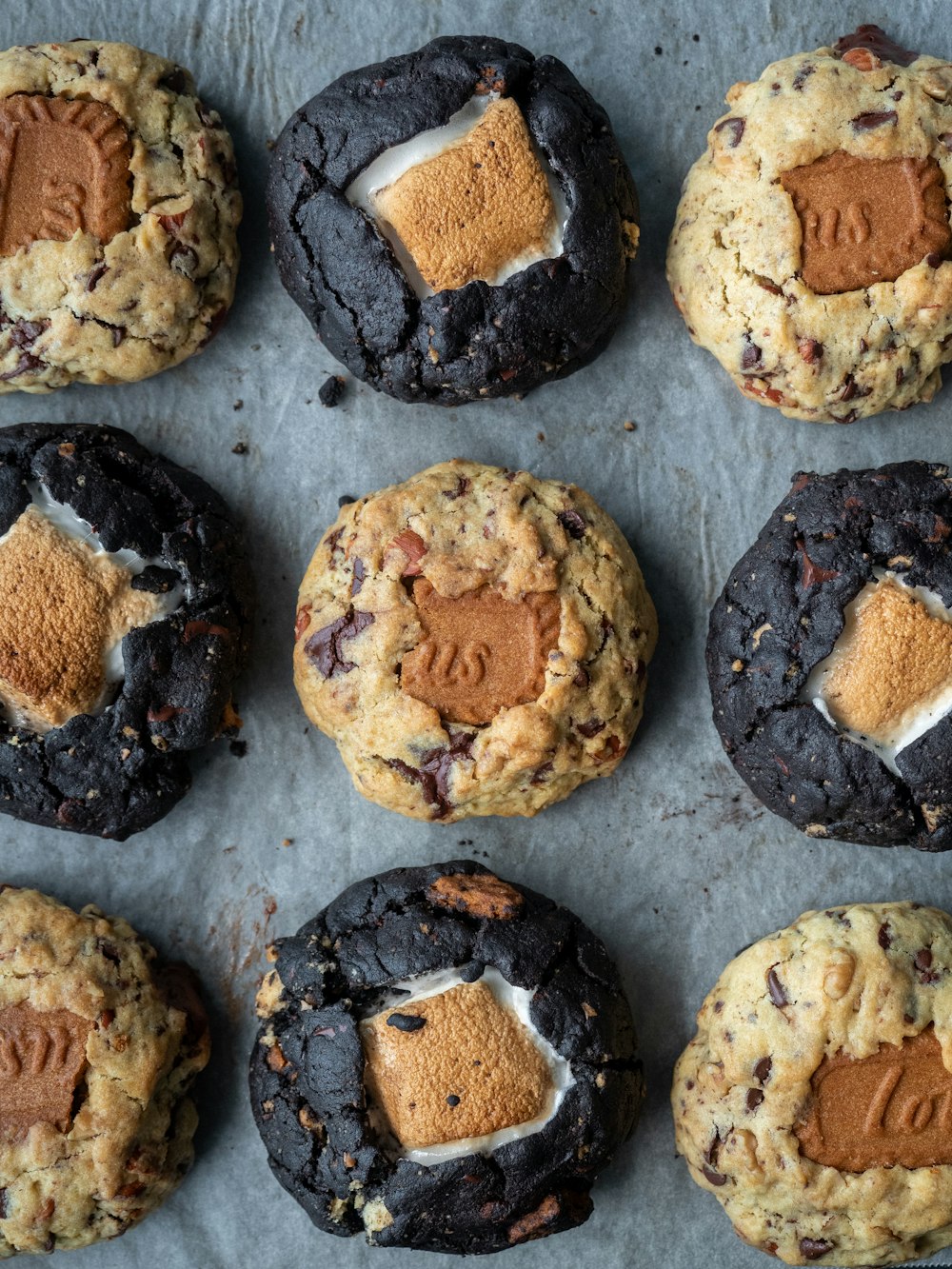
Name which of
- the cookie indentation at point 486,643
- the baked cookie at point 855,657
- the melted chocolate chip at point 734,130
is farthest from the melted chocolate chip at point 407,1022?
the melted chocolate chip at point 734,130

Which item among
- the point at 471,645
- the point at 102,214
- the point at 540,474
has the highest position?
the point at 102,214

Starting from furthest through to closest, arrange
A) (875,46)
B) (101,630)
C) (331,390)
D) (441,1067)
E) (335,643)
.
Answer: (331,390)
(875,46)
(335,643)
(101,630)
(441,1067)

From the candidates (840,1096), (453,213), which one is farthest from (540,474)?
(840,1096)

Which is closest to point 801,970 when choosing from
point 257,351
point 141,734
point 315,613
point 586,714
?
point 586,714

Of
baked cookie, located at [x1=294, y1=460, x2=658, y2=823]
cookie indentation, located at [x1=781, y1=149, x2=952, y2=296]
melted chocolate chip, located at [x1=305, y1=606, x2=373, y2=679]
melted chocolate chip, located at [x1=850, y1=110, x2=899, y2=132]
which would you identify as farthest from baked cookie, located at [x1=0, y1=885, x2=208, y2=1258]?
melted chocolate chip, located at [x1=850, y1=110, x2=899, y2=132]

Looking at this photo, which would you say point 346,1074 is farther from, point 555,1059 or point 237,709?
point 237,709

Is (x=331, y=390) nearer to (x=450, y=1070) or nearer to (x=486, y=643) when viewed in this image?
(x=486, y=643)
